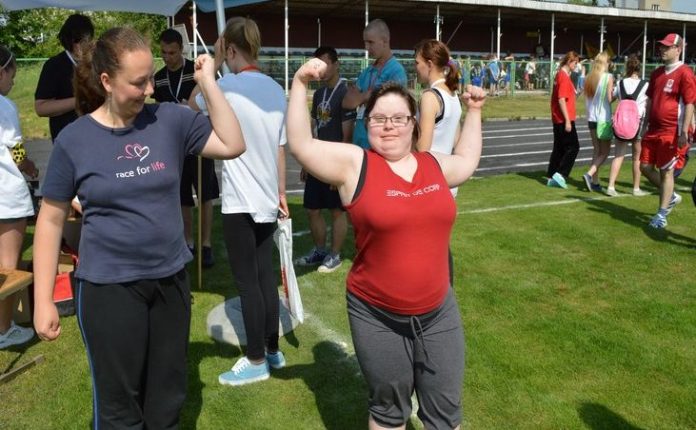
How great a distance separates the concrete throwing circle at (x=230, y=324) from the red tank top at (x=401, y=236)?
1.98m

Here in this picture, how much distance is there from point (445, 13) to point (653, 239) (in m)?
30.4

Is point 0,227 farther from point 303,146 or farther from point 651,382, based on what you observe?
point 651,382

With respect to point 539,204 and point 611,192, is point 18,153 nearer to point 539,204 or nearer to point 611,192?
point 539,204

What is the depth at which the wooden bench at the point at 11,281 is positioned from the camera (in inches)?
149

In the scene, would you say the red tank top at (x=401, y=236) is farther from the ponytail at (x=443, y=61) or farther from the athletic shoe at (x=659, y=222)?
the athletic shoe at (x=659, y=222)

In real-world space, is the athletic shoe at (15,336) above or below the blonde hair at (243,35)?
below

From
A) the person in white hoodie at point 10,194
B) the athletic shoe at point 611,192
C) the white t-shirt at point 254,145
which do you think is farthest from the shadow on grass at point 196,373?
the athletic shoe at point 611,192

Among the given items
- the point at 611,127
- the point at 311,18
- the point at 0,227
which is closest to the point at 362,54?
the point at 311,18

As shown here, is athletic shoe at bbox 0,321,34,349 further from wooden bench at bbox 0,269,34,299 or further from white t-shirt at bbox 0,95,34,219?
white t-shirt at bbox 0,95,34,219

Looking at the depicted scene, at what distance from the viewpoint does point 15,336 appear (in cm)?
446

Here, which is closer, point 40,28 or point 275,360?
point 275,360

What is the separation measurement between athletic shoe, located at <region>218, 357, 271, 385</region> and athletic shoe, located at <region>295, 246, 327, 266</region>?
230 cm

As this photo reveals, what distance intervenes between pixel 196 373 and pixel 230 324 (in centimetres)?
65

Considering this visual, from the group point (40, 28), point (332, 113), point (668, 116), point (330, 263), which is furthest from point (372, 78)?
point (40, 28)
